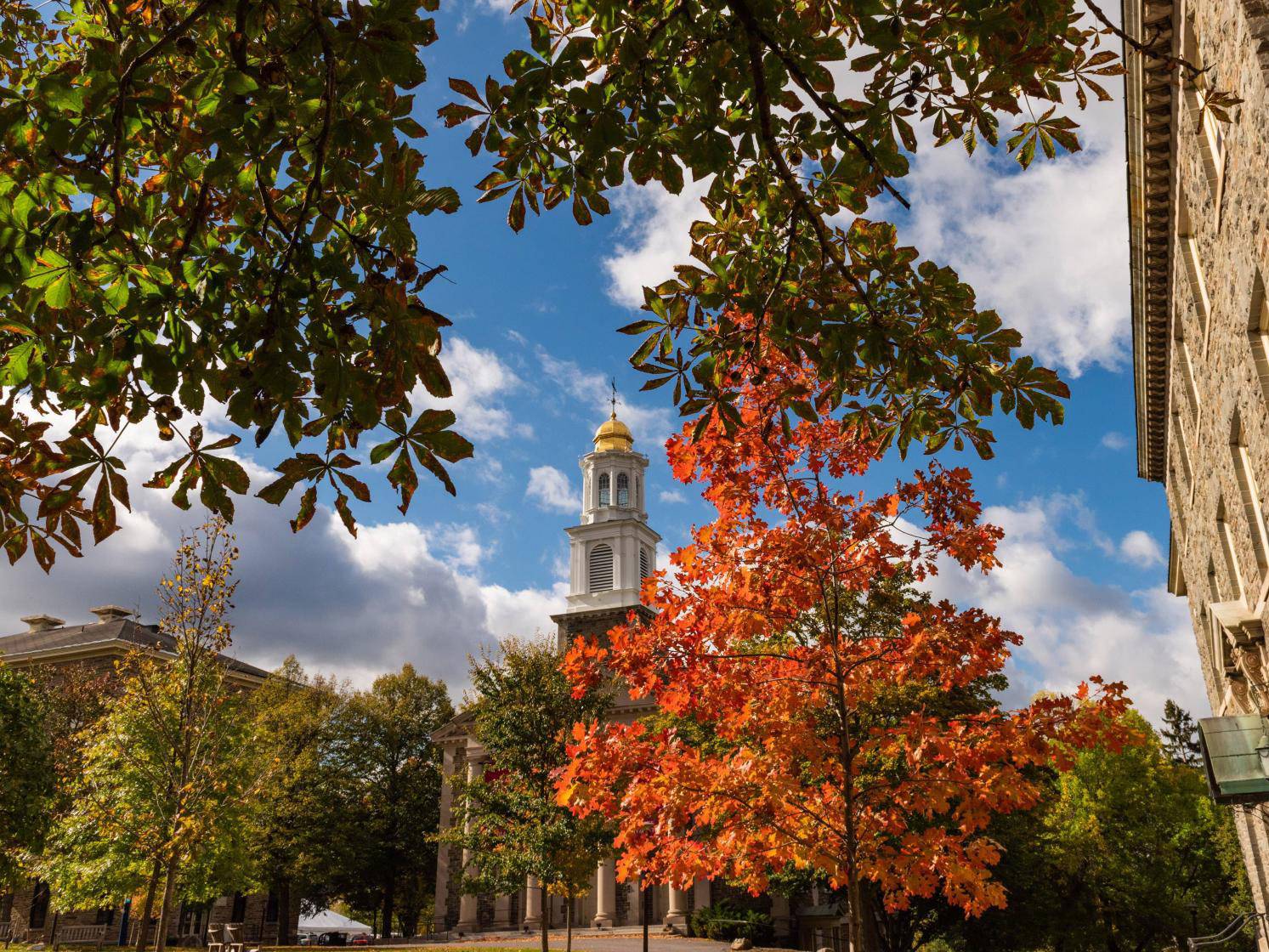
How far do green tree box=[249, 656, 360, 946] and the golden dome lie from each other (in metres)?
24.6

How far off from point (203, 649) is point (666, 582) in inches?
→ 556

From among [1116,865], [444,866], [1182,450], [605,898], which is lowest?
[605,898]

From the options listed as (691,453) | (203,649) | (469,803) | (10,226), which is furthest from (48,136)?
(469,803)

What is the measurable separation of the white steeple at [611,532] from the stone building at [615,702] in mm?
59

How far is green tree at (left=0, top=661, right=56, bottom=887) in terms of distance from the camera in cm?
2594

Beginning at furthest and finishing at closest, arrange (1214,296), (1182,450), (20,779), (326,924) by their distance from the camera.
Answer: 1. (326,924)
2. (20,779)
3. (1182,450)
4. (1214,296)

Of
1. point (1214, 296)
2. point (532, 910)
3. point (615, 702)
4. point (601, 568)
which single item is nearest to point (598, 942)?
point (532, 910)

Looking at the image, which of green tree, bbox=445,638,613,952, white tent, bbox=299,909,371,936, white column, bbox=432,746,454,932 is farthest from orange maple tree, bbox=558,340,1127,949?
white tent, bbox=299,909,371,936

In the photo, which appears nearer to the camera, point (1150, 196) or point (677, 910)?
point (1150, 196)

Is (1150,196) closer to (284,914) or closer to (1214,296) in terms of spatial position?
(1214,296)

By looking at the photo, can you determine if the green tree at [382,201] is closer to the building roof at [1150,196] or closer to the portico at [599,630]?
the building roof at [1150,196]

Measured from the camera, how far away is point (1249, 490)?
12.5 m

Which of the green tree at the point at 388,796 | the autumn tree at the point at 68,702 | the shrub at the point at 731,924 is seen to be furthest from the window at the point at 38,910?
the shrub at the point at 731,924

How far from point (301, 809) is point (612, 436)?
101 feet
